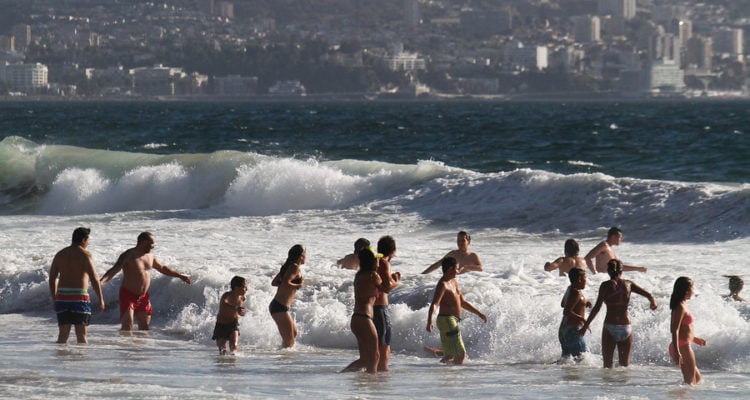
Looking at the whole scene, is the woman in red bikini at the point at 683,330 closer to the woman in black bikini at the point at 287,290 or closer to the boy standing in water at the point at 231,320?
the woman in black bikini at the point at 287,290

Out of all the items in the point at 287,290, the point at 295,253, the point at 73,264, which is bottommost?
the point at 287,290

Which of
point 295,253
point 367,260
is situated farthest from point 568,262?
point 367,260

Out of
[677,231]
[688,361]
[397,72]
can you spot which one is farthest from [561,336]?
[397,72]

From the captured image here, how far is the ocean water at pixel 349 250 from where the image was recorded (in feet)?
37.2

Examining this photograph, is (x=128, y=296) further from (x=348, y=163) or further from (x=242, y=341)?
(x=348, y=163)

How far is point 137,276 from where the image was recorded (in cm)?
1426

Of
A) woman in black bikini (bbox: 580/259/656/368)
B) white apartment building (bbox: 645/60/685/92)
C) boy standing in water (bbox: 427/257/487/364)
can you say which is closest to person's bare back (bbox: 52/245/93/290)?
boy standing in water (bbox: 427/257/487/364)

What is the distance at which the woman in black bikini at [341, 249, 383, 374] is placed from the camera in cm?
1126

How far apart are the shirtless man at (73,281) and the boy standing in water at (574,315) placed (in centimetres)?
464

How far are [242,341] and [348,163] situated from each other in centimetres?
1839

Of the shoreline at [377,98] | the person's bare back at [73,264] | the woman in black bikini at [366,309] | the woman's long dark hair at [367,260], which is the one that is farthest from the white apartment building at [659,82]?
the woman's long dark hair at [367,260]

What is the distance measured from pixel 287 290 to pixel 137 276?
226 cm

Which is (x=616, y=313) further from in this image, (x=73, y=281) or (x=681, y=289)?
(x=73, y=281)

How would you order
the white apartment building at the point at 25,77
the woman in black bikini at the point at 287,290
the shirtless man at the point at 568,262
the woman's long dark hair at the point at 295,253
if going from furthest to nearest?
the white apartment building at the point at 25,77, the shirtless man at the point at 568,262, the woman in black bikini at the point at 287,290, the woman's long dark hair at the point at 295,253
